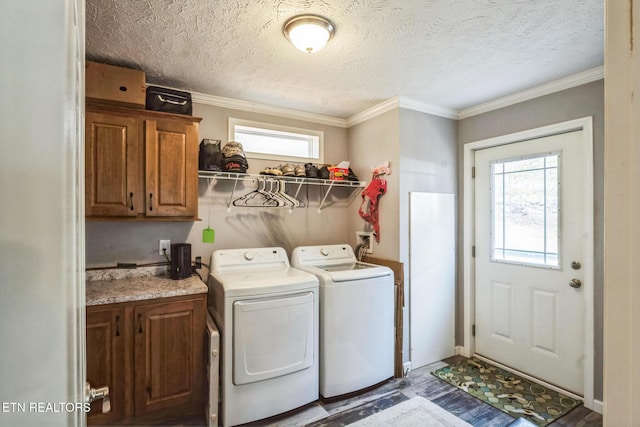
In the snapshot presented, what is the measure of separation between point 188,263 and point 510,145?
2.97 meters

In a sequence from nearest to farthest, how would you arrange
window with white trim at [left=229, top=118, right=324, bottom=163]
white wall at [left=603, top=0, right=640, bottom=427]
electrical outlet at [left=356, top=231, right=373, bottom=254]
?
white wall at [left=603, top=0, right=640, bottom=427] → window with white trim at [left=229, top=118, right=324, bottom=163] → electrical outlet at [left=356, top=231, right=373, bottom=254]

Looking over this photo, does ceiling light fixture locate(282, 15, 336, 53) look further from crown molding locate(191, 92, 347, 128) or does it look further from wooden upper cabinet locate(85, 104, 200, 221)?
crown molding locate(191, 92, 347, 128)

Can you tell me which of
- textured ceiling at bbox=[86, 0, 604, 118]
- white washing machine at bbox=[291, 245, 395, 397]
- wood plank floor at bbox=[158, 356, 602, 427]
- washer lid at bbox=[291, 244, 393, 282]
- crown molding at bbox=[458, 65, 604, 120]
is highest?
textured ceiling at bbox=[86, 0, 604, 118]

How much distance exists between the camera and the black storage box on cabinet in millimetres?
2283

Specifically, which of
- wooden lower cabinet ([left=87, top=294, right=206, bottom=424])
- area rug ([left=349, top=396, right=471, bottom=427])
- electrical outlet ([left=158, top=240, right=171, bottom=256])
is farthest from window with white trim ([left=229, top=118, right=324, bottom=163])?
area rug ([left=349, top=396, right=471, bottom=427])

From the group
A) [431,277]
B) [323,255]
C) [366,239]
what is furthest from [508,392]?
[323,255]

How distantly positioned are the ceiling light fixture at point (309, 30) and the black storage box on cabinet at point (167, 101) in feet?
3.34

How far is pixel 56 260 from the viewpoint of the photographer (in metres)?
0.26

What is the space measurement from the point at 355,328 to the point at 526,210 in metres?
1.82

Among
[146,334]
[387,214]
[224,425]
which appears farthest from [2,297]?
[387,214]

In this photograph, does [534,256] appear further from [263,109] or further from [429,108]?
[263,109]

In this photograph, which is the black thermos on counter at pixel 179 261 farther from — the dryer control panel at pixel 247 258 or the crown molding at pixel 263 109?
the crown molding at pixel 263 109

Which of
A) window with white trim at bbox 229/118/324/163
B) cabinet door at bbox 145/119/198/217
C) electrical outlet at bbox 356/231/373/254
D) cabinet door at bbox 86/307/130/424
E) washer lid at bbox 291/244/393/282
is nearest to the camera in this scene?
cabinet door at bbox 86/307/130/424

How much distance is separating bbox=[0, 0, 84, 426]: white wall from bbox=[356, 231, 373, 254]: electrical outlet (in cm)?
299
